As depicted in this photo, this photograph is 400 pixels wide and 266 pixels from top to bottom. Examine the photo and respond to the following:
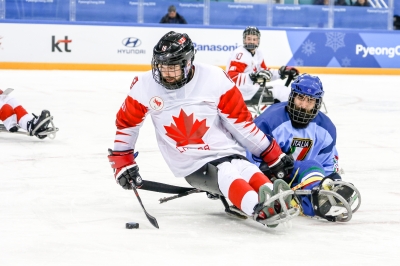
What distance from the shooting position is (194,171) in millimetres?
3307

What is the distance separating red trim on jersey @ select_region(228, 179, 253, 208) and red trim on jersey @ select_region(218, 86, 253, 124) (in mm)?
325

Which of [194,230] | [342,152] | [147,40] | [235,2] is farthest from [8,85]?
[194,230]

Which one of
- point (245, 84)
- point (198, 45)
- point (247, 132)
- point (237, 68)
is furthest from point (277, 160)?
point (198, 45)

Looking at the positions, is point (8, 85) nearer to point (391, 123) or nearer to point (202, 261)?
point (391, 123)

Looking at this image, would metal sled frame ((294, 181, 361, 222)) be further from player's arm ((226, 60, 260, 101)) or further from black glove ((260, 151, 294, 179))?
player's arm ((226, 60, 260, 101))

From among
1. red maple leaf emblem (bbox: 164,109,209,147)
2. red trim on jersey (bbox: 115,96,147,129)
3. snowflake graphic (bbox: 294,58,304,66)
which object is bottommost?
snowflake graphic (bbox: 294,58,304,66)

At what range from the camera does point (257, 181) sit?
10.1 feet

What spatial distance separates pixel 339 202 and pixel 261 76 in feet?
13.9

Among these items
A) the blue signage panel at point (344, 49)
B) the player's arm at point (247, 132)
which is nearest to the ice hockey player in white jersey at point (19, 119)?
the player's arm at point (247, 132)

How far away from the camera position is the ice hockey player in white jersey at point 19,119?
5.58m

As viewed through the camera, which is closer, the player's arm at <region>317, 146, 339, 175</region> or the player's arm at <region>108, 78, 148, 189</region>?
the player's arm at <region>108, 78, 148, 189</region>

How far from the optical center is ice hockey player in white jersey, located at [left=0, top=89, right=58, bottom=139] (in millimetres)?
5578

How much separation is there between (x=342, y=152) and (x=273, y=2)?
7653 mm

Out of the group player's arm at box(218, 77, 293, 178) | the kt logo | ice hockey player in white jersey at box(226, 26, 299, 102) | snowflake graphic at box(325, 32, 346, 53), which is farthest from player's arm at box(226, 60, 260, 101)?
snowflake graphic at box(325, 32, 346, 53)
